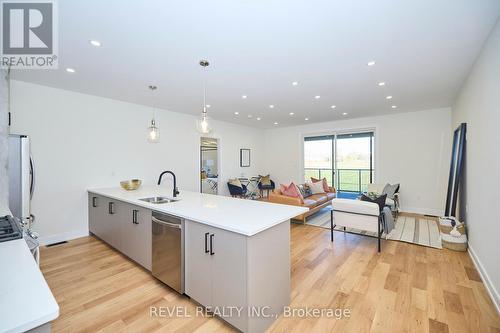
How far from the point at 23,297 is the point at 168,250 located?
1.53m

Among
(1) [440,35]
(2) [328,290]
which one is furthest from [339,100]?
(2) [328,290]

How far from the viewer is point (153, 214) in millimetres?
2416

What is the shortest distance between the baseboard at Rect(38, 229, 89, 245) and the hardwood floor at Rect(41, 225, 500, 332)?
7.9 inches

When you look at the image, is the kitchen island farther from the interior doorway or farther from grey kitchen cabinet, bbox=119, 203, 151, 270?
the interior doorway

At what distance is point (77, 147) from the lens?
3.79 m

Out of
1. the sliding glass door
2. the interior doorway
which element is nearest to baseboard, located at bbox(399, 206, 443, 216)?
the sliding glass door

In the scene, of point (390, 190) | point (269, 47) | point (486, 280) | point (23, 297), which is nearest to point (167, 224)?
point (23, 297)

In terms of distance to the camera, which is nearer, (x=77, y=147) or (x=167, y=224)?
(x=167, y=224)

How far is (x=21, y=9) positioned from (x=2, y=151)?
4.81 feet

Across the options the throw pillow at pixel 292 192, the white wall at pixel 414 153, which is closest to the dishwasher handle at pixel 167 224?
the throw pillow at pixel 292 192

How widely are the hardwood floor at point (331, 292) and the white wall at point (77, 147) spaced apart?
72 cm

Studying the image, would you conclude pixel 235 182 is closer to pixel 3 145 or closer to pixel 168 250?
pixel 168 250

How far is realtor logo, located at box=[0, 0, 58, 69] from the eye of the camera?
183 centimetres

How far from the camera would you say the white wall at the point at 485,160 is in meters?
2.11
